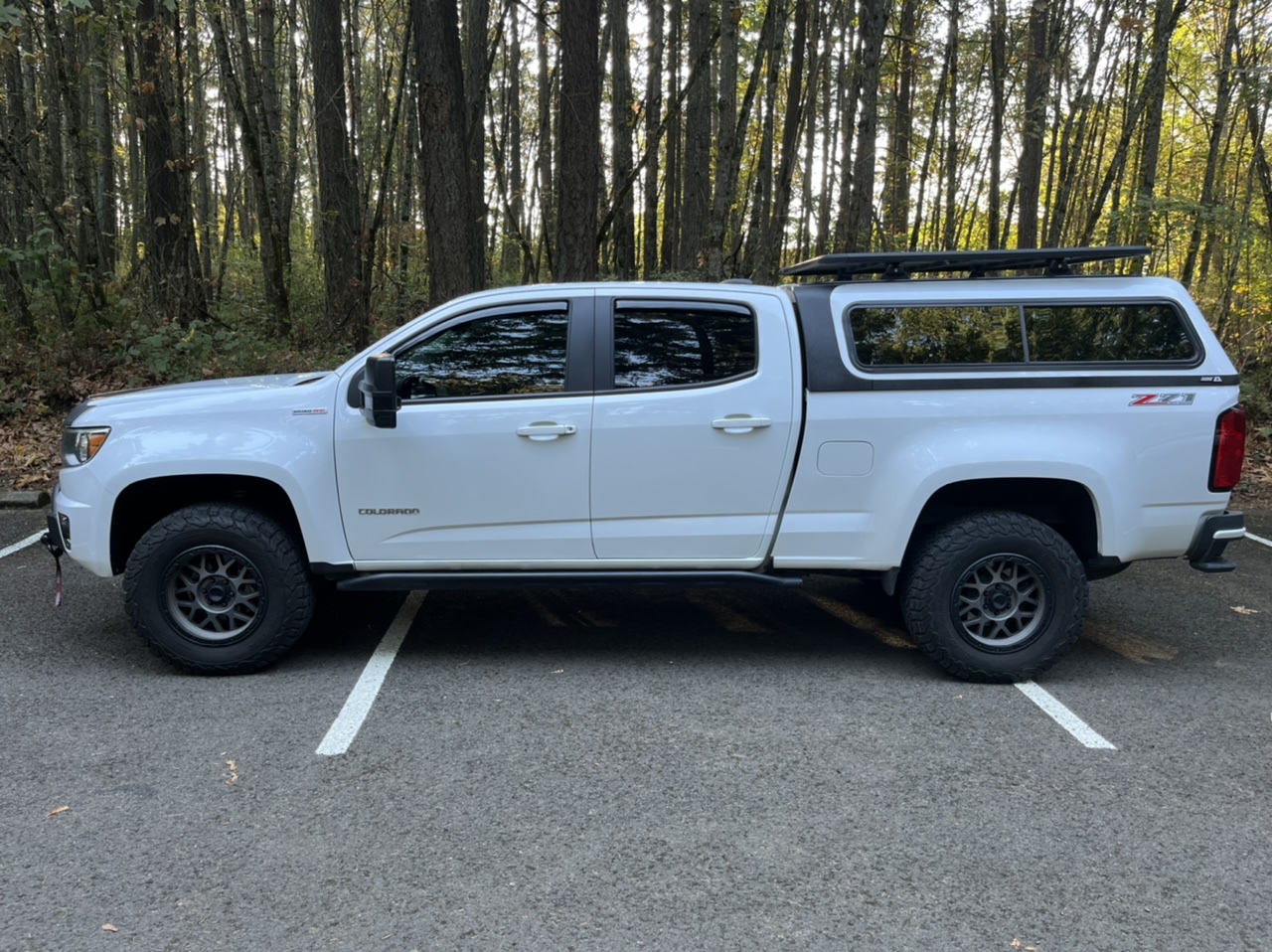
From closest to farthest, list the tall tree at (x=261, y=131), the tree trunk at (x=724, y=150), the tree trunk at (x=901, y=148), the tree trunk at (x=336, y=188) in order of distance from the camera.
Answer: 1. the tree trunk at (x=724, y=150)
2. the tall tree at (x=261, y=131)
3. the tree trunk at (x=336, y=188)
4. the tree trunk at (x=901, y=148)

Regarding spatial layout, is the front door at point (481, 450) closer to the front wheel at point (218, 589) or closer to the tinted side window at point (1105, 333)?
the front wheel at point (218, 589)

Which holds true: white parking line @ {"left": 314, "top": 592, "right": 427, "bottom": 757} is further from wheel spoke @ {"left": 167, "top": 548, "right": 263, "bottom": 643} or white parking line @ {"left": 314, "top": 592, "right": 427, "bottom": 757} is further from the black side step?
wheel spoke @ {"left": 167, "top": 548, "right": 263, "bottom": 643}

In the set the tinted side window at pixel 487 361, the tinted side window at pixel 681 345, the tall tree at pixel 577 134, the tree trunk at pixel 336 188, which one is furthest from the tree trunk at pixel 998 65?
the tinted side window at pixel 487 361

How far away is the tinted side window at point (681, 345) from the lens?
4.91 m

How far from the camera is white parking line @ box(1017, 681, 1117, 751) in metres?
4.25

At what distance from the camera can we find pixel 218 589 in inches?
192

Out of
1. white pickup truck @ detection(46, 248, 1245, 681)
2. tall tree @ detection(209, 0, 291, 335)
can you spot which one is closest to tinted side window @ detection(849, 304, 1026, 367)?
white pickup truck @ detection(46, 248, 1245, 681)

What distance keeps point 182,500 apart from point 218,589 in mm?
659

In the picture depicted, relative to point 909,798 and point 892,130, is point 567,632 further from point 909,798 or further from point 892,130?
point 892,130

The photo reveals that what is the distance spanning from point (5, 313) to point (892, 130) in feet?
63.0

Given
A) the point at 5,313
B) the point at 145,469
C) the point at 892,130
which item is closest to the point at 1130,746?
the point at 145,469

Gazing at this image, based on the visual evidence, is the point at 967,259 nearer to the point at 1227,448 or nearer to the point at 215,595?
the point at 1227,448

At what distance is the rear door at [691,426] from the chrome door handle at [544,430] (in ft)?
0.52

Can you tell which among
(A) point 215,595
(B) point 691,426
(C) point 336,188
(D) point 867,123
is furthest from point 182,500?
(D) point 867,123
